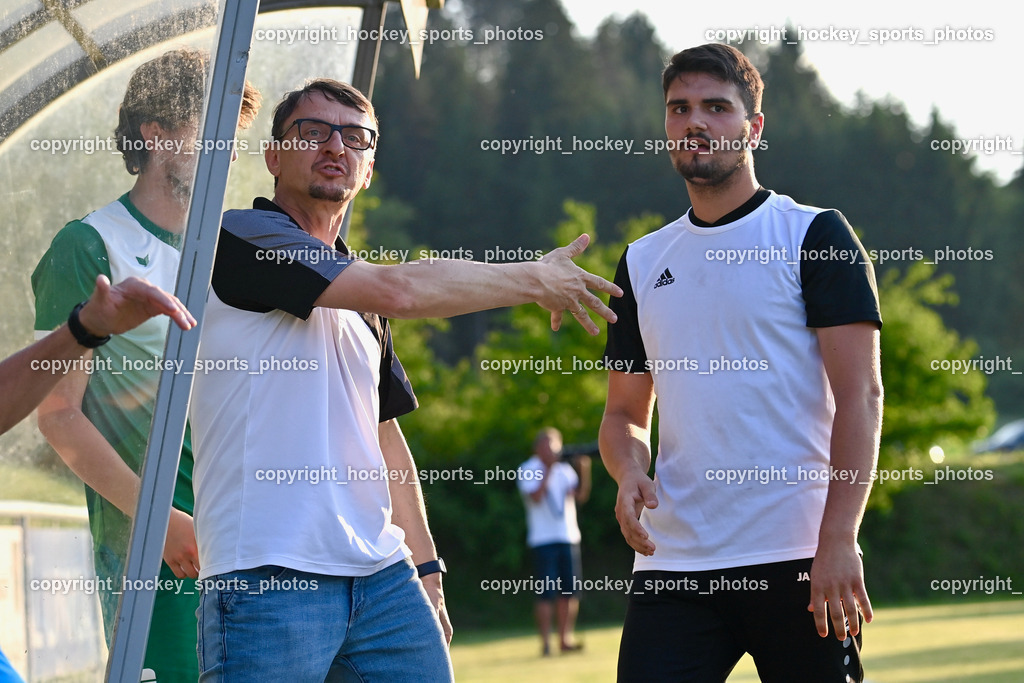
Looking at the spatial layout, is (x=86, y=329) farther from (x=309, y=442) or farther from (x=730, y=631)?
(x=730, y=631)

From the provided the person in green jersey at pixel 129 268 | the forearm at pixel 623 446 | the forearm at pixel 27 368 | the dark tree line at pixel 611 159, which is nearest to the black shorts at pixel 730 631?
the forearm at pixel 623 446

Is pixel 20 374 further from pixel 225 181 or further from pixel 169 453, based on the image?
Answer: pixel 225 181

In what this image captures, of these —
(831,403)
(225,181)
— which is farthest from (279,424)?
(831,403)

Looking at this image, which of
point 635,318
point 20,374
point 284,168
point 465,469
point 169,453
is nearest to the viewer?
point 20,374

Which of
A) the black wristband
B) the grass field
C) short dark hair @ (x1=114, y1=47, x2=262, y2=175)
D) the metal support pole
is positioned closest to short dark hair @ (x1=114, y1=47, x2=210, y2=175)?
short dark hair @ (x1=114, y1=47, x2=262, y2=175)

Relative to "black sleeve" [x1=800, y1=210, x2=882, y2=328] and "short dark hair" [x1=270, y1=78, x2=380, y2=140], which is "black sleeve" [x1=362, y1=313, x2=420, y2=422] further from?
"black sleeve" [x1=800, y1=210, x2=882, y2=328]

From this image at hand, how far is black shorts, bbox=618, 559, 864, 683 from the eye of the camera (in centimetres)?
350

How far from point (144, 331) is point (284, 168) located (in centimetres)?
73

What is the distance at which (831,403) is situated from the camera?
3.66 metres

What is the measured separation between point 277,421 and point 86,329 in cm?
75

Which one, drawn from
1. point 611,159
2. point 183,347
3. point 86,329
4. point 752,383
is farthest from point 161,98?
point 611,159

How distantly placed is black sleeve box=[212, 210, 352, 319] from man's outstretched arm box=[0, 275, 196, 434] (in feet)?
1.91

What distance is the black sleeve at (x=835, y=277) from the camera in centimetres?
349

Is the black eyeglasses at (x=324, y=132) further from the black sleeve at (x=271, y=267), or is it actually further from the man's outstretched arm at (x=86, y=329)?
the man's outstretched arm at (x=86, y=329)
